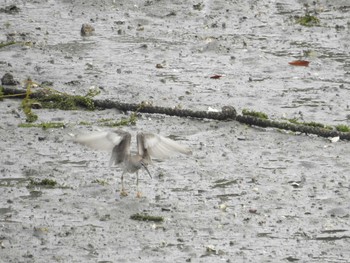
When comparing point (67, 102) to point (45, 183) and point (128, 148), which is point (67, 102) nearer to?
point (45, 183)

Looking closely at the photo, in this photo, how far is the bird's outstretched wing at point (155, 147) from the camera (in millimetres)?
7492

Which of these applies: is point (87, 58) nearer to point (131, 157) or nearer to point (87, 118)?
point (87, 118)

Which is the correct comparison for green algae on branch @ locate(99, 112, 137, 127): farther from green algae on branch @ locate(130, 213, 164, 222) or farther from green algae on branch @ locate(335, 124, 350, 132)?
green algae on branch @ locate(130, 213, 164, 222)

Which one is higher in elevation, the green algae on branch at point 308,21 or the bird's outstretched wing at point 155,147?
the green algae on branch at point 308,21

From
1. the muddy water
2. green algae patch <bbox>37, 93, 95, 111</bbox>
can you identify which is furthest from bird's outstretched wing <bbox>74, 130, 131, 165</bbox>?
green algae patch <bbox>37, 93, 95, 111</bbox>

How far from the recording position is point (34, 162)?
8.24 metres

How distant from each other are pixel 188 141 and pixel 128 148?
4.34 feet

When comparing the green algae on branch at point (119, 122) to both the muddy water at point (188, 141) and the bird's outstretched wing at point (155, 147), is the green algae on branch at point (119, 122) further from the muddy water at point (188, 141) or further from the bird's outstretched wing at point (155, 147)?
the bird's outstretched wing at point (155, 147)

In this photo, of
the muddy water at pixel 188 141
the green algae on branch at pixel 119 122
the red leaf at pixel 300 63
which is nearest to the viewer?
A: the muddy water at pixel 188 141

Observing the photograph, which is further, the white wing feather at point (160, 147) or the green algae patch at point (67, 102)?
the green algae patch at point (67, 102)

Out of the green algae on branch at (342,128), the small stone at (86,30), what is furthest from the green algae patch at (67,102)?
the green algae on branch at (342,128)

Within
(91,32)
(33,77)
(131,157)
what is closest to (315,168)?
(131,157)

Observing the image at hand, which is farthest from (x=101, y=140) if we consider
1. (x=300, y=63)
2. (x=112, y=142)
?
(x=300, y=63)

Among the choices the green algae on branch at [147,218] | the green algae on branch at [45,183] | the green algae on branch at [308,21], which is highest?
the green algae on branch at [308,21]
